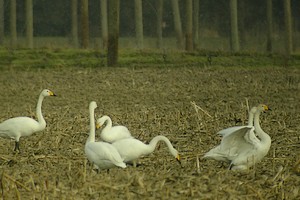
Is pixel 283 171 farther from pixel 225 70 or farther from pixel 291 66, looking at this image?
pixel 291 66

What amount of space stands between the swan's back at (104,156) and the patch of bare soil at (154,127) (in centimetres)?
12

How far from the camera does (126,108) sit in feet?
61.0

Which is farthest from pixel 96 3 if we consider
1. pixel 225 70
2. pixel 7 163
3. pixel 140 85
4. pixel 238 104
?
pixel 7 163

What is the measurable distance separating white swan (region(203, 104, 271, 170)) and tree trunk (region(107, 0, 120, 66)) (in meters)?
16.6

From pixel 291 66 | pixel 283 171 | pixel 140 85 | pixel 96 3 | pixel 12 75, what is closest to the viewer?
pixel 283 171

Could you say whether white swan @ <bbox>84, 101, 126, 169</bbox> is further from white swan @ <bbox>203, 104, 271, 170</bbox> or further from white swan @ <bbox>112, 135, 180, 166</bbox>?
white swan @ <bbox>203, 104, 271, 170</bbox>

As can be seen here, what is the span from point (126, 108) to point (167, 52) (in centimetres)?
1166

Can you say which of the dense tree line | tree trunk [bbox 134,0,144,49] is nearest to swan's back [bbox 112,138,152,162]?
tree trunk [bbox 134,0,144,49]

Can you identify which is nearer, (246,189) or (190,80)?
(246,189)

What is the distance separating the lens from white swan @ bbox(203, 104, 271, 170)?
1093cm

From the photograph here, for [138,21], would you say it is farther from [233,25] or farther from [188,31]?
[233,25]

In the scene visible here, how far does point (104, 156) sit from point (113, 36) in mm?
17505

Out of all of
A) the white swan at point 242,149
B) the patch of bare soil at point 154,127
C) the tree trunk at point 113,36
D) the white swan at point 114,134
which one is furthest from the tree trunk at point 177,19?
the white swan at point 242,149

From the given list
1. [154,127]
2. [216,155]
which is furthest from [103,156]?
[154,127]
